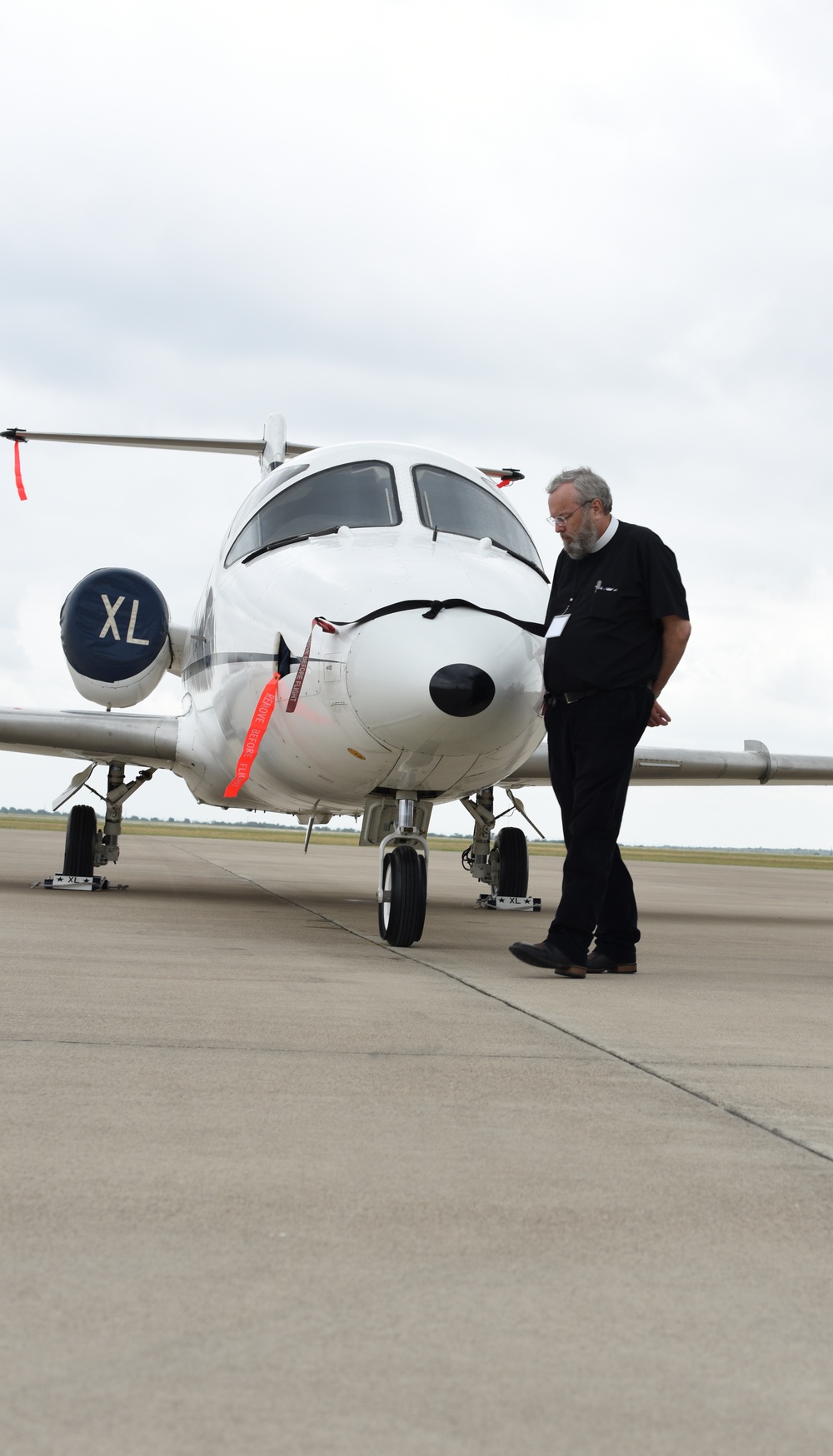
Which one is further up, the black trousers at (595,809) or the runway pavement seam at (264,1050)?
the black trousers at (595,809)

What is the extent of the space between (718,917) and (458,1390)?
433 inches

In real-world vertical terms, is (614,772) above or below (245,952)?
above

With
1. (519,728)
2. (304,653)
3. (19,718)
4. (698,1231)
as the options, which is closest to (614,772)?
(519,728)

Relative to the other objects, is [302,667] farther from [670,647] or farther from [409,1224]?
[409,1224]

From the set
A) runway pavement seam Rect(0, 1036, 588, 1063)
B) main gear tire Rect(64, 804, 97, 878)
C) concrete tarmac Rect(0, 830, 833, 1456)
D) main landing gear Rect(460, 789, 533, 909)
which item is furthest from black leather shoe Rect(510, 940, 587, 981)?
main gear tire Rect(64, 804, 97, 878)

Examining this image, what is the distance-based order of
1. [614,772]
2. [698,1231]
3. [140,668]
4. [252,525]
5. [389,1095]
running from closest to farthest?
[698,1231] < [389,1095] < [614,772] < [252,525] < [140,668]

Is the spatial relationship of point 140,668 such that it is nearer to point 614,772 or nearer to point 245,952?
point 245,952

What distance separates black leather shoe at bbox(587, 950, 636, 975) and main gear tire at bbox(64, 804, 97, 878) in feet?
24.0

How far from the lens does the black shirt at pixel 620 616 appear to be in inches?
251

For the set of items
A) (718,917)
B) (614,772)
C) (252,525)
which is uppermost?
(252,525)

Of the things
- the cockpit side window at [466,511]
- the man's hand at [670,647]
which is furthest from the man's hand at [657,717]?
the cockpit side window at [466,511]

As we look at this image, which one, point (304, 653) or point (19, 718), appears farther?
point (19, 718)

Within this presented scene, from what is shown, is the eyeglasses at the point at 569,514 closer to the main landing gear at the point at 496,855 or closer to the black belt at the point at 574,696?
the black belt at the point at 574,696

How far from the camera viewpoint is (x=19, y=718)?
1237cm
